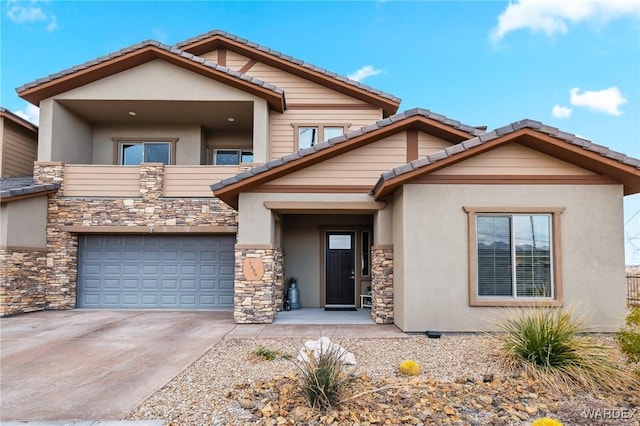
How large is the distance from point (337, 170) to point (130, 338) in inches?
225

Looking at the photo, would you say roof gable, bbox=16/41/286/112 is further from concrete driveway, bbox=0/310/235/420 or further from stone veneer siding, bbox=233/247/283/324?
concrete driveway, bbox=0/310/235/420

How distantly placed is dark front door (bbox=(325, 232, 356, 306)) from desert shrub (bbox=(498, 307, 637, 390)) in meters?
6.75

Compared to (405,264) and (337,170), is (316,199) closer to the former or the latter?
(337,170)

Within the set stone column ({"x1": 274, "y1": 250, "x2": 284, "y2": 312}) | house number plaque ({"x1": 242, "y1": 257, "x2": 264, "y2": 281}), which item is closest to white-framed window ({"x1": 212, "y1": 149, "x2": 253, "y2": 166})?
stone column ({"x1": 274, "y1": 250, "x2": 284, "y2": 312})

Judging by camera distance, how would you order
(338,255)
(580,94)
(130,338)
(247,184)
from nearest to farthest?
(130,338)
(247,184)
(338,255)
(580,94)

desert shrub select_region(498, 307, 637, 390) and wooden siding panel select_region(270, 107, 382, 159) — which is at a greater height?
wooden siding panel select_region(270, 107, 382, 159)

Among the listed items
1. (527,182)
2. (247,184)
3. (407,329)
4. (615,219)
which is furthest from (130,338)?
(615,219)

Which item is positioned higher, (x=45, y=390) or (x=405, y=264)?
(x=405, y=264)

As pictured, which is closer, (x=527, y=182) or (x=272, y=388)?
(x=272, y=388)

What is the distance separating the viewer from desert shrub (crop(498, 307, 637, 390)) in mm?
5062

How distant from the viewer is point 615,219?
8.30 metres

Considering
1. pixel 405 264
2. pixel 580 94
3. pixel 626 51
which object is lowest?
pixel 405 264

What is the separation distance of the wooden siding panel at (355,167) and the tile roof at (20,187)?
679 centimetres

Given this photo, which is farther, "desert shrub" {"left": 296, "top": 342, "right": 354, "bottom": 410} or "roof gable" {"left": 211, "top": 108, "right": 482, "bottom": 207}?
"roof gable" {"left": 211, "top": 108, "right": 482, "bottom": 207}
